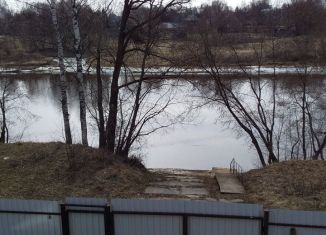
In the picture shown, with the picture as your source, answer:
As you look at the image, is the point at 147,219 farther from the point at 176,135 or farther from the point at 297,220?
the point at 176,135

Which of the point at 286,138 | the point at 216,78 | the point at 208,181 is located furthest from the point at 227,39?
the point at 208,181

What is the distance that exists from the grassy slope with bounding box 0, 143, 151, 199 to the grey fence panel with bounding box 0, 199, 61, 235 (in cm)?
239

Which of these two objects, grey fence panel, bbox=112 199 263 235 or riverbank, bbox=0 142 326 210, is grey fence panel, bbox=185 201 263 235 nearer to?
grey fence panel, bbox=112 199 263 235

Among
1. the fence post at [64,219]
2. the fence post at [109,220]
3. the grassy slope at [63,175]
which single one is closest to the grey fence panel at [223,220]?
the fence post at [109,220]

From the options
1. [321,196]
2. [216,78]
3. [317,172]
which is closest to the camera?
[321,196]

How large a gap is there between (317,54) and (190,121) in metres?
8.47

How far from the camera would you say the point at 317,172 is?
1110 cm

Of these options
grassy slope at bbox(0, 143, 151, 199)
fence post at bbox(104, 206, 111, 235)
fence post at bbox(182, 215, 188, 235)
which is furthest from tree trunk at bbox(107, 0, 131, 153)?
fence post at bbox(182, 215, 188, 235)

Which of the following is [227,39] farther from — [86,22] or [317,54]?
[86,22]

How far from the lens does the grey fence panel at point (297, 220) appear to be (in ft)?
21.4

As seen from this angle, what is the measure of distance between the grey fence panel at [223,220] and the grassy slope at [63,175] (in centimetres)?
330

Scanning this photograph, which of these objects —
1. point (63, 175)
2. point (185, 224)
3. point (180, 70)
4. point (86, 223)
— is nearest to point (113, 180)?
point (63, 175)

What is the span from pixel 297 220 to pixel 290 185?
153 inches

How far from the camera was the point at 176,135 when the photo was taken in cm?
2672
